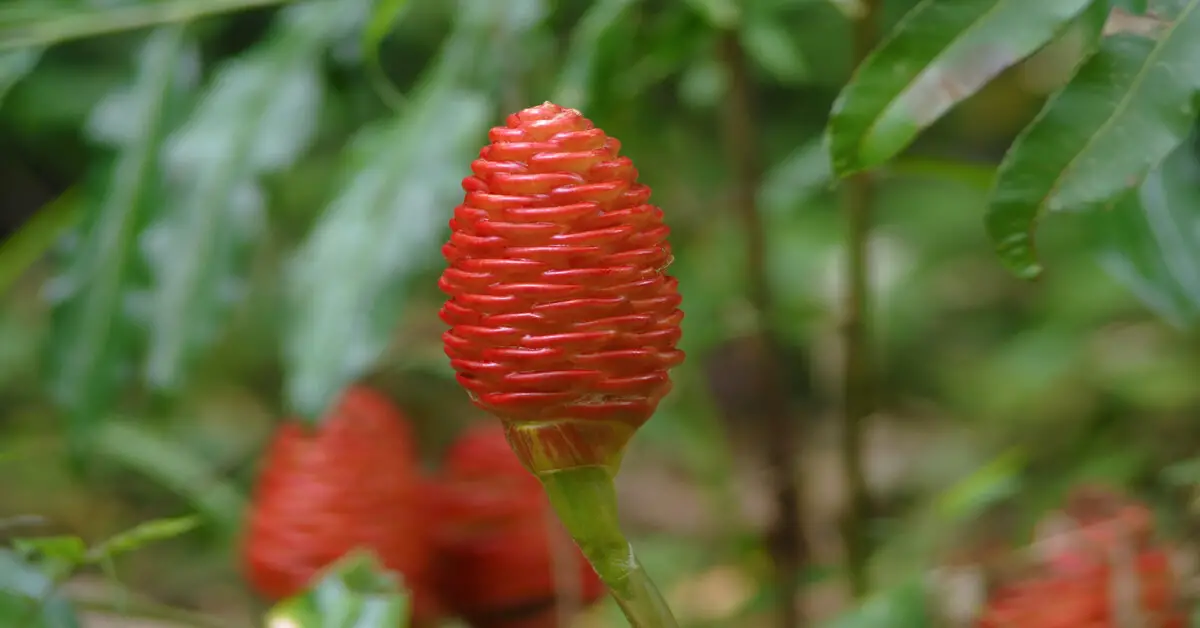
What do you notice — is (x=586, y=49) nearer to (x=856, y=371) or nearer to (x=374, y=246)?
(x=374, y=246)

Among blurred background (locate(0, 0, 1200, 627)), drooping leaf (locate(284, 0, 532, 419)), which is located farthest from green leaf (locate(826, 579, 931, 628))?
drooping leaf (locate(284, 0, 532, 419))

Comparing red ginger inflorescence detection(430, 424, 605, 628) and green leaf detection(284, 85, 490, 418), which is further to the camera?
red ginger inflorescence detection(430, 424, 605, 628)

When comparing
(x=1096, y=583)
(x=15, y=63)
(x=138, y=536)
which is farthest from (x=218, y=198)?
(x=1096, y=583)

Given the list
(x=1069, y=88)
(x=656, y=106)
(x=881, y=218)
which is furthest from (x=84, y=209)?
(x=881, y=218)

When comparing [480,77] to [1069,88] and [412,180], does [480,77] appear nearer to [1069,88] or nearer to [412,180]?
[412,180]

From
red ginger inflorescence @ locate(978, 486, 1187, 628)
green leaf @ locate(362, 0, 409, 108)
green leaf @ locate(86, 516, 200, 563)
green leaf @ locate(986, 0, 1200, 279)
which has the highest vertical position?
green leaf @ locate(362, 0, 409, 108)

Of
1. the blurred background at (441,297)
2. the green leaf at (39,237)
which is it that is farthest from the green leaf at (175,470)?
the green leaf at (39,237)

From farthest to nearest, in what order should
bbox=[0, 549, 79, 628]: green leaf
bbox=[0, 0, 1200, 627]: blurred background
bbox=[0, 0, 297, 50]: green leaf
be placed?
bbox=[0, 0, 297, 50]: green leaf → bbox=[0, 0, 1200, 627]: blurred background → bbox=[0, 549, 79, 628]: green leaf

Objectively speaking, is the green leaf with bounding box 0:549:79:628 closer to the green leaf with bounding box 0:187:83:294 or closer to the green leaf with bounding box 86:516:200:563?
the green leaf with bounding box 86:516:200:563
